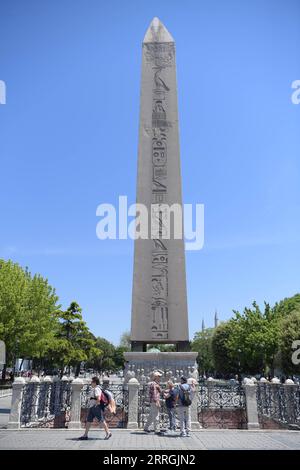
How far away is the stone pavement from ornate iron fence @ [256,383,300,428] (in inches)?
60.2

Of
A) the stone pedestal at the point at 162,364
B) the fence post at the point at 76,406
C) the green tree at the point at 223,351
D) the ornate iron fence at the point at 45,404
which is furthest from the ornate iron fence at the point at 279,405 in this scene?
the green tree at the point at 223,351

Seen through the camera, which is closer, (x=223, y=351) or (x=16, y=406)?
(x=16, y=406)

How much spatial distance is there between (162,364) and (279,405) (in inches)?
139

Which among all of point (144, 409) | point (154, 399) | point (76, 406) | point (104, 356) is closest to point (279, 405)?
point (144, 409)

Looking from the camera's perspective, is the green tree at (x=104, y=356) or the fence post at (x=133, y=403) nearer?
the fence post at (x=133, y=403)

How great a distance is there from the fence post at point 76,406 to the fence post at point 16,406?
1.21m

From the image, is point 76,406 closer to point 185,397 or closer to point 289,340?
point 185,397

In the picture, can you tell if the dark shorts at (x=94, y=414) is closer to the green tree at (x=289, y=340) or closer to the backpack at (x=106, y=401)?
the backpack at (x=106, y=401)

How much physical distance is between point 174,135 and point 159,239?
11.8 feet

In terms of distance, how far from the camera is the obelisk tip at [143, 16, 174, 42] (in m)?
15.6

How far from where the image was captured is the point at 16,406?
10.1m

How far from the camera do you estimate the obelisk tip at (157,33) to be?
51.3ft

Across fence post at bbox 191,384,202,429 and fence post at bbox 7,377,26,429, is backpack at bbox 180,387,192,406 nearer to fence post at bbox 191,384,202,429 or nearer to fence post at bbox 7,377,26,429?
fence post at bbox 191,384,202,429
